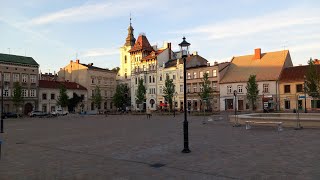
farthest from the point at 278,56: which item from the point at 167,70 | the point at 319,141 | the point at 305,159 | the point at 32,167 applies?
the point at 32,167

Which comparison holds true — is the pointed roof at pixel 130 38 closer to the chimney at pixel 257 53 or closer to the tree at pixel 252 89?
the chimney at pixel 257 53

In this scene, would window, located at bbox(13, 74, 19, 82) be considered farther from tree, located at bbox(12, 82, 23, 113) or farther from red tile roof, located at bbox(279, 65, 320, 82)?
red tile roof, located at bbox(279, 65, 320, 82)

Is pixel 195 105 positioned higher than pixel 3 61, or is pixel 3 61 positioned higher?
pixel 3 61

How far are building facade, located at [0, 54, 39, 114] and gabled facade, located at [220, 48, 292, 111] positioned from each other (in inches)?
1793

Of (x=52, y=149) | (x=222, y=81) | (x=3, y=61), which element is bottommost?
(x=52, y=149)

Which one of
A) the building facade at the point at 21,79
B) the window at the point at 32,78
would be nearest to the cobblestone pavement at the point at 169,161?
the building facade at the point at 21,79

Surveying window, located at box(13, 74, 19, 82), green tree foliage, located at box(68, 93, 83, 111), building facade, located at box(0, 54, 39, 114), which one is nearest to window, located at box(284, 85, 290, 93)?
green tree foliage, located at box(68, 93, 83, 111)

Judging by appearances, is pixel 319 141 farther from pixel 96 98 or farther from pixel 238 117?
pixel 96 98

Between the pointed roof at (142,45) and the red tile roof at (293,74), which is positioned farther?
the pointed roof at (142,45)

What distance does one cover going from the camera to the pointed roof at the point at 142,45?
88.1 m

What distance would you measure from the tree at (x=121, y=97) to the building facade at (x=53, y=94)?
9.68 metres

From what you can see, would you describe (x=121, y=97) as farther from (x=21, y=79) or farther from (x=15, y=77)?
(x=15, y=77)

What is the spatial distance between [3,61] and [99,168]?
220 ft

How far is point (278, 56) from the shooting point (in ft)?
210
